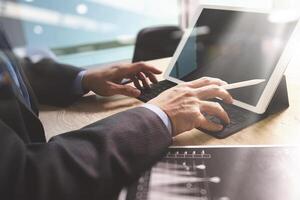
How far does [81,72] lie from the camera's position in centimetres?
114

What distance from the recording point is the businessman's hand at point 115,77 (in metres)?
1.10

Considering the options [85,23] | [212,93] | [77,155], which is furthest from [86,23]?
[77,155]

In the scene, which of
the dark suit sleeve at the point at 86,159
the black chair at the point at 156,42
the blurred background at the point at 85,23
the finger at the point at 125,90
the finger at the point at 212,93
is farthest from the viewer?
the blurred background at the point at 85,23

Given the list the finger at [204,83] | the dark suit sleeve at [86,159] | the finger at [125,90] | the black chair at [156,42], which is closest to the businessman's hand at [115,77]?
the finger at [125,90]

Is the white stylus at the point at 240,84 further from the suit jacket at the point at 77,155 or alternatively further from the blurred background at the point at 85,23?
the blurred background at the point at 85,23

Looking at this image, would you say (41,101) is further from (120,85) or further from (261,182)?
(261,182)

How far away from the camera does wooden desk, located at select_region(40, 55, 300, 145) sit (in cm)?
77

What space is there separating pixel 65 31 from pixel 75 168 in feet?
6.73

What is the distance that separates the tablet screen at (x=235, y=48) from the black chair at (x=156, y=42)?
768 mm

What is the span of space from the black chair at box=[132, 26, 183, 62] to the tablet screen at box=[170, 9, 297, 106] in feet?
2.52

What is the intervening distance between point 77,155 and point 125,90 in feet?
1.57

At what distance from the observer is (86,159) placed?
0.62 meters

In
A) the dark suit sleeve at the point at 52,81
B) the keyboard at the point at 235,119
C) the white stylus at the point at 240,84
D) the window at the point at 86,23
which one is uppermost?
the white stylus at the point at 240,84

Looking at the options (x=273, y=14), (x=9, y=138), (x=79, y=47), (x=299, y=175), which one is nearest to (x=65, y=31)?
(x=79, y=47)
